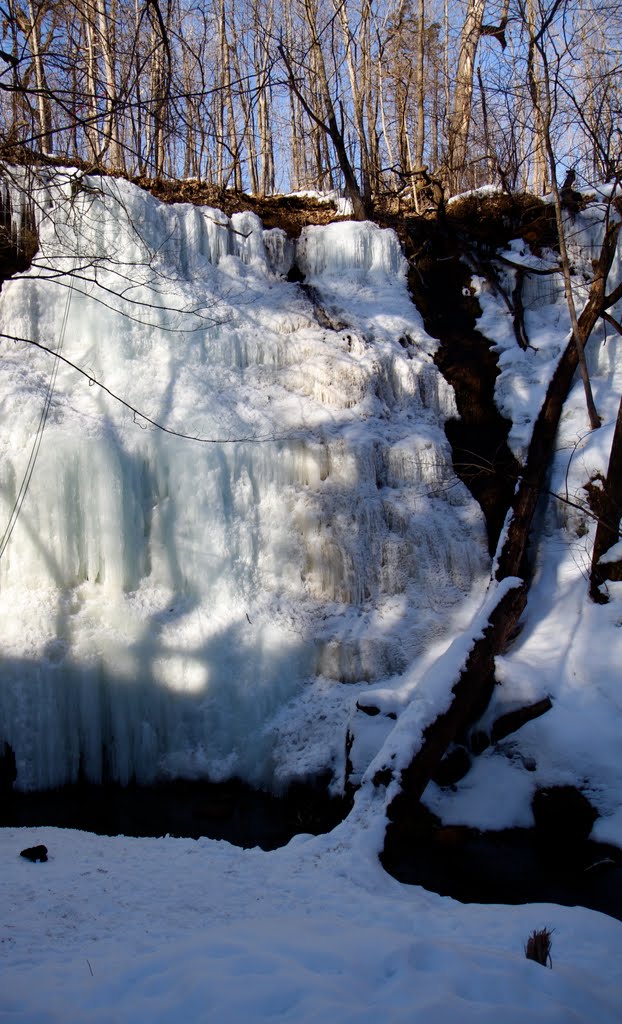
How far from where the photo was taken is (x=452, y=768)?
5.91 metres

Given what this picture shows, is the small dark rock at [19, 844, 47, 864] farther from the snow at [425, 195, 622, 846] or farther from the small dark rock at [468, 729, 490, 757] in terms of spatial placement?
the small dark rock at [468, 729, 490, 757]

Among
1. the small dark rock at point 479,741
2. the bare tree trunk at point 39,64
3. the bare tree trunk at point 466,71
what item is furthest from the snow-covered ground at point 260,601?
the bare tree trunk at point 466,71

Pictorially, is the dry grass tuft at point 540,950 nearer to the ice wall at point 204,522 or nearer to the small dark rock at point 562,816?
the small dark rock at point 562,816

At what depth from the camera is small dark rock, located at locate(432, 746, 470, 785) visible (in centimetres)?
587

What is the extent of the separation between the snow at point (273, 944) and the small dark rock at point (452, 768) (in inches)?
69.3

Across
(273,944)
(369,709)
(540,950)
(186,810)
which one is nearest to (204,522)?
(369,709)

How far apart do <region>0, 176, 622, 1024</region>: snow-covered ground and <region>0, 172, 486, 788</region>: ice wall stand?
0.10 ft

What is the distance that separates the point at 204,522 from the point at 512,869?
437 cm

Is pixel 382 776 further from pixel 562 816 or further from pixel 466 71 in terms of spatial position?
pixel 466 71

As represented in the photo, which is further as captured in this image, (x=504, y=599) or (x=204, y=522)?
(x=204, y=522)

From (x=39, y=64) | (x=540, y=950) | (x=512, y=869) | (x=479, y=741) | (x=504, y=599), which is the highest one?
(x=39, y=64)

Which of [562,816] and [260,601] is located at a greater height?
[260,601]

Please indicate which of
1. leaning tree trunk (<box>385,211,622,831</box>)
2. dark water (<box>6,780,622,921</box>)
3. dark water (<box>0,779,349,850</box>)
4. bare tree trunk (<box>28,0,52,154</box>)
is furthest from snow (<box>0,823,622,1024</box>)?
bare tree trunk (<box>28,0,52,154</box>)

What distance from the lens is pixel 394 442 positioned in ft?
27.5
